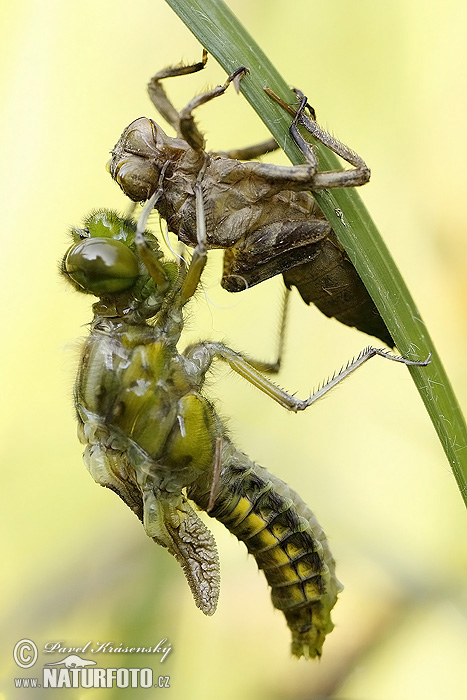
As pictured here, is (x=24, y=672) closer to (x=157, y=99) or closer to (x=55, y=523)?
(x=55, y=523)

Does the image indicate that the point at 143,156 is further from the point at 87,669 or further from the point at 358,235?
the point at 87,669

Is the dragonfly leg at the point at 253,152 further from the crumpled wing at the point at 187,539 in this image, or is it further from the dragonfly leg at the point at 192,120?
the crumpled wing at the point at 187,539

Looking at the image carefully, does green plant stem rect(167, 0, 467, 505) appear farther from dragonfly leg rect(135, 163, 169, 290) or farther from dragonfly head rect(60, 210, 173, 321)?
dragonfly head rect(60, 210, 173, 321)

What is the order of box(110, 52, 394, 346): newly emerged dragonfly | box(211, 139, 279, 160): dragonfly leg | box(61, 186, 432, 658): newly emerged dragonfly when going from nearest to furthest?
box(110, 52, 394, 346): newly emerged dragonfly → box(61, 186, 432, 658): newly emerged dragonfly → box(211, 139, 279, 160): dragonfly leg

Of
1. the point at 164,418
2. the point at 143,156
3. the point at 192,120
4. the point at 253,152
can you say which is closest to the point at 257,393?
the point at 164,418

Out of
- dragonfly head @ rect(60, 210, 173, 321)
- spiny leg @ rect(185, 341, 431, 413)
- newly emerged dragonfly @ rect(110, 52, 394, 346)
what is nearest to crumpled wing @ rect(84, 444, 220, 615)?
spiny leg @ rect(185, 341, 431, 413)
